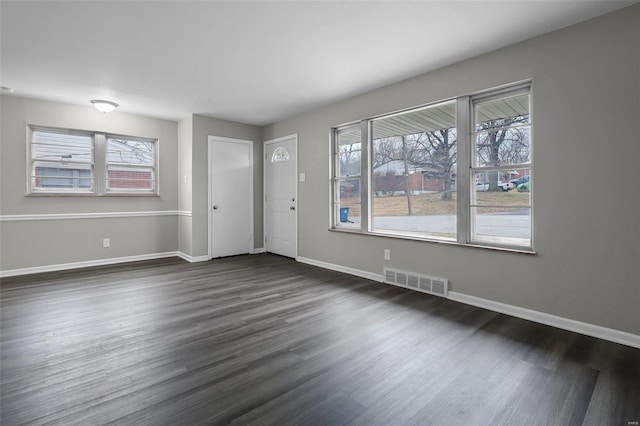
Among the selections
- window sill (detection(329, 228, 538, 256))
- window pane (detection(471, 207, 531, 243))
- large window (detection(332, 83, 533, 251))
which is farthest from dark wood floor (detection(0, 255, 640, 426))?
large window (detection(332, 83, 533, 251))

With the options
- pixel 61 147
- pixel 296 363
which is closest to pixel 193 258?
pixel 61 147

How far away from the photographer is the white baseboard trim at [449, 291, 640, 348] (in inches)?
91.9

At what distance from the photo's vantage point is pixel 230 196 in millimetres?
5832

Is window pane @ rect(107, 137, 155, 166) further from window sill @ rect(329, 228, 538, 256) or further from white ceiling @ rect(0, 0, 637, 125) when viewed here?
window sill @ rect(329, 228, 538, 256)

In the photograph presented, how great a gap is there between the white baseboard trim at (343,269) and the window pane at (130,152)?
10.7 ft

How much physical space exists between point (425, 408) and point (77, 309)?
327 cm

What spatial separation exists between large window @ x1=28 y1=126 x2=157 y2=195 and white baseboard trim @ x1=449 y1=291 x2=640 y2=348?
17.5ft

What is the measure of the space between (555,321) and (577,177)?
1228mm

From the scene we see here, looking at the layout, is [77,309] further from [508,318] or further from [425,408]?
[508,318]

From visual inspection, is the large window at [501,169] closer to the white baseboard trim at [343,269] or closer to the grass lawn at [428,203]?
the grass lawn at [428,203]

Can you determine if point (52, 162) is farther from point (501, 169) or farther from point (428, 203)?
point (501, 169)

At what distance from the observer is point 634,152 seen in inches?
89.9

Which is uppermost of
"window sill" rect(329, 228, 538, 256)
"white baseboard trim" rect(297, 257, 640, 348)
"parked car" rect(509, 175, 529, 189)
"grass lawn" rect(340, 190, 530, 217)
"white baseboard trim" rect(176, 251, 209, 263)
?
"parked car" rect(509, 175, 529, 189)

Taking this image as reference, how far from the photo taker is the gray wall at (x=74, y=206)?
Answer: 14.2ft
